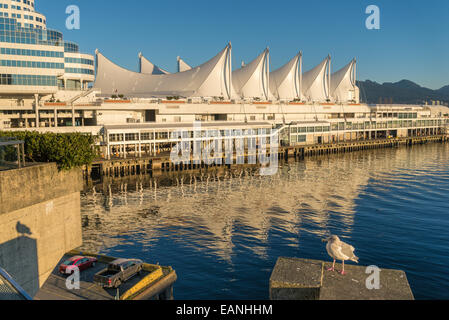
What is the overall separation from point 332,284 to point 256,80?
103 meters

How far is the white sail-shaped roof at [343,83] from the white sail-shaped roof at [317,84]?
10980 millimetres

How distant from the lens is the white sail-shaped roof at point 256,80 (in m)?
110

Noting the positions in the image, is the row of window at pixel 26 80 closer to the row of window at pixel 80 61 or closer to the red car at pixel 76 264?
the row of window at pixel 80 61

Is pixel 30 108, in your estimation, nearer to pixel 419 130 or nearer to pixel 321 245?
pixel 321 245

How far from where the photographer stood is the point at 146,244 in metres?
28.4

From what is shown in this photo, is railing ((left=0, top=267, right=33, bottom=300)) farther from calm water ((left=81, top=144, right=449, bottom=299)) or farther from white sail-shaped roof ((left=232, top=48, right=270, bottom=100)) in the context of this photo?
white sail-shaped roof ((left=232, top=48, right=270, bottom=100))

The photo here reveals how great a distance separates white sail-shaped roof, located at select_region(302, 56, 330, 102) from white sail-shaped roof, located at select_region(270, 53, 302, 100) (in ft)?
35.9

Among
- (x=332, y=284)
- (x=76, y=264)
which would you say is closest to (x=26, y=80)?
(x=76, y=264)

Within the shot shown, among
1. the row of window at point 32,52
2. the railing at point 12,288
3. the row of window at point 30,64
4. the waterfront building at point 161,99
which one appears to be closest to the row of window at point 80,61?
the waterfront building at point 161,99

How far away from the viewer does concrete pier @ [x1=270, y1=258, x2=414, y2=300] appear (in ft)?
35.9

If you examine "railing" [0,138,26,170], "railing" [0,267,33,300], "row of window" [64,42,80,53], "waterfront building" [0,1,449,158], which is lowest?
"railing" [0,267,33,300]

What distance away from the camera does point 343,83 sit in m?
144

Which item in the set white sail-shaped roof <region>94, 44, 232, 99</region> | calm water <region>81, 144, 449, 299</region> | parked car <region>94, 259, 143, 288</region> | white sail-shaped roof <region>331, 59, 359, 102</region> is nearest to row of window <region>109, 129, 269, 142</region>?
calm water <region>81, 144, 449, 299</region>

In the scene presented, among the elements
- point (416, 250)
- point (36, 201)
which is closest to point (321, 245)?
point (416, 250)
